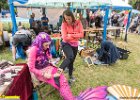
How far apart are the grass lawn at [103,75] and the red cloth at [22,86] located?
847 millimetres

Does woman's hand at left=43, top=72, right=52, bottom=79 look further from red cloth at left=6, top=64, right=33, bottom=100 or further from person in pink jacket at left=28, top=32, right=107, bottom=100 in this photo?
red cloth at left=6, top=64, right=33, bottom=100

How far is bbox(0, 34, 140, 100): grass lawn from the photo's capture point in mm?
4547

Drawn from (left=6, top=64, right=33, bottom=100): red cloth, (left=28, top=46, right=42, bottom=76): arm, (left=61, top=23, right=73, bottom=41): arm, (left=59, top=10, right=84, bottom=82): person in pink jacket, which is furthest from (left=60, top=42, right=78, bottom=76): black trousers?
(left=6, top=64, right=33, bottom=100): red cloth

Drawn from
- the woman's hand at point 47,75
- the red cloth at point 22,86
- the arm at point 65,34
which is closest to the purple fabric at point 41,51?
the woman's hand at point 47,75

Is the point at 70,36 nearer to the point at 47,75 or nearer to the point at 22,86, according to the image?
the point at 47,75

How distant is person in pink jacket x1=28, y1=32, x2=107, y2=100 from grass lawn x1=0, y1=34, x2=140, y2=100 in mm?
624

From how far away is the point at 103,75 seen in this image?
17.1ft

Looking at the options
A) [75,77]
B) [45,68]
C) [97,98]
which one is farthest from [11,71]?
[75,77]

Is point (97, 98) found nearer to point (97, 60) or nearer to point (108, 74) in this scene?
point (108, 74)

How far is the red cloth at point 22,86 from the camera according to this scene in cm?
263

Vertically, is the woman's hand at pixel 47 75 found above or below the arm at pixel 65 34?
below

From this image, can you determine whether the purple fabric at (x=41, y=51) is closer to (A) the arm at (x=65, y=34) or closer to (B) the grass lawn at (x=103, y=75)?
(A) the arm at (x=65, y=34)

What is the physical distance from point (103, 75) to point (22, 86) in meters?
2.82

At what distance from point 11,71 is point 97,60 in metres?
3.71
